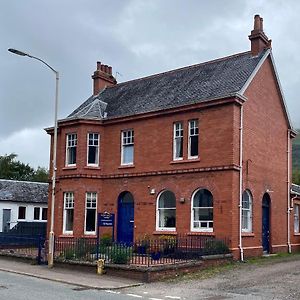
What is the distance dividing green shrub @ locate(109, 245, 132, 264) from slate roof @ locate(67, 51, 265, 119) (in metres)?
8.69

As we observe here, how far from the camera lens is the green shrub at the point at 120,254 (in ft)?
62.7

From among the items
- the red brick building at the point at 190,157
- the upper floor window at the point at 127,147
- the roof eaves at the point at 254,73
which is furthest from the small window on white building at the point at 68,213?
the roof eaves at the point at 254,73

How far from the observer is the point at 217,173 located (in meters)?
23.8

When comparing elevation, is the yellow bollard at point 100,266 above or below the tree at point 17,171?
below

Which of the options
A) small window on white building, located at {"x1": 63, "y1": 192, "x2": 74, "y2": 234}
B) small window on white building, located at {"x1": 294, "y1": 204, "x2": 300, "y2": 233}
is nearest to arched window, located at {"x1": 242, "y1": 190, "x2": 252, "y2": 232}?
small window on white building, located at {"x1": 294, "y1": 204, "x2": 300, "y2": 233}

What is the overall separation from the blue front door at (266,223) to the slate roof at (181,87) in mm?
6335

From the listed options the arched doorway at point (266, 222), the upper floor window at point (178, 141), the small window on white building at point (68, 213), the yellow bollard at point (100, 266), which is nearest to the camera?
the yellow bollard at point (100, 266)

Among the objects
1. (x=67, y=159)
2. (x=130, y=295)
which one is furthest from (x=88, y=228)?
(x=130, y=295)

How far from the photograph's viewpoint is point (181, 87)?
91.4 ft

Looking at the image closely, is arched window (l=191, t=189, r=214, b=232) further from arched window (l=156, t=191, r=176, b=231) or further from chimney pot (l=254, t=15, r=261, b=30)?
chimney pot (l=254, t=15, r=261, b=30)

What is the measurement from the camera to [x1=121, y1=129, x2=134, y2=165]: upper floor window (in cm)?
2808

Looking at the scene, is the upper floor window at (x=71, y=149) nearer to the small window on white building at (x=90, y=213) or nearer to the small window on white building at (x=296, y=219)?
the small window on white building at (x=90, y=213)

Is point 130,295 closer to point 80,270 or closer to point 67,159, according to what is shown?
point 80,270

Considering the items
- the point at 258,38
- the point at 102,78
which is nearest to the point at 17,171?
the point at 102,78
